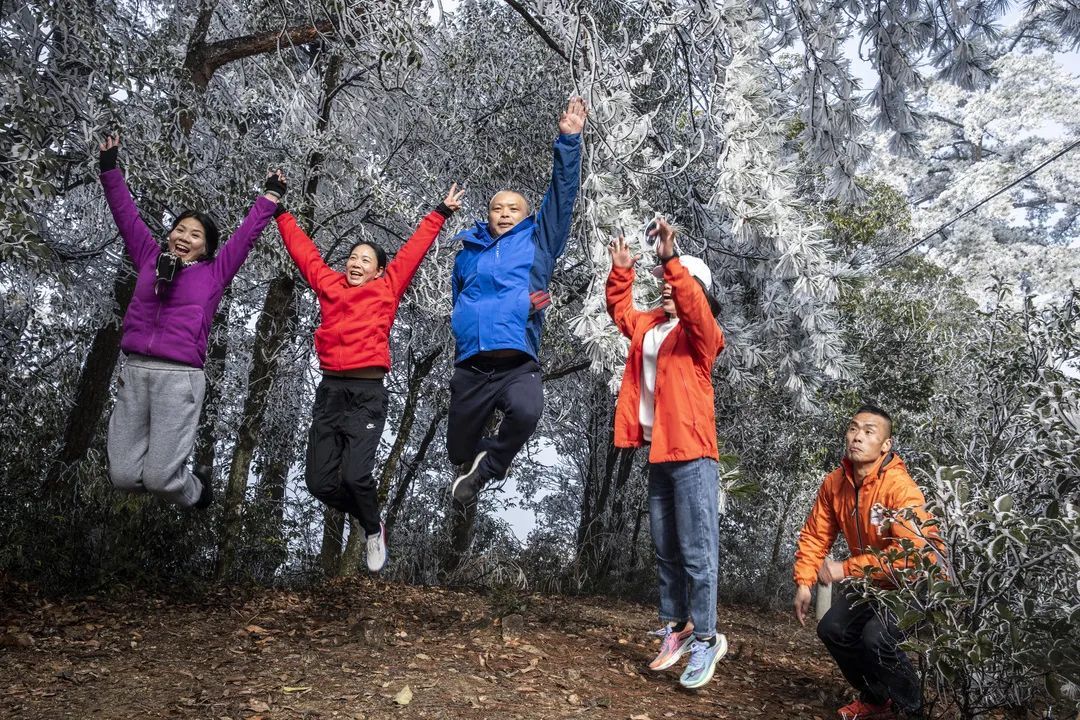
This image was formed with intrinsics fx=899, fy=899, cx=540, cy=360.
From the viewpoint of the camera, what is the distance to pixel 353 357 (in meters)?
4.57

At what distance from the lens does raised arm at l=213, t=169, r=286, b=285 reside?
4480 mm

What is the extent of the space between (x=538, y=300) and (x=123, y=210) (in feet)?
7.02

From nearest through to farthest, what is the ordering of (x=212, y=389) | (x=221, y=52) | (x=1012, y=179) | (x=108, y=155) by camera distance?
(x=108, y=155), (x=221, y=52), (x=212, y=389), (x=1012, y=179)

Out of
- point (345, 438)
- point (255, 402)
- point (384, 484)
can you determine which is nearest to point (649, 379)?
point (345, 438)

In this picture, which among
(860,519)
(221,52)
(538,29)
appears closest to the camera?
(860,519)

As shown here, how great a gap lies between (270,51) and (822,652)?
635cm

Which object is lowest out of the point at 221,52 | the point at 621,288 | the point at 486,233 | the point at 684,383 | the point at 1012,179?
the point at 684,383

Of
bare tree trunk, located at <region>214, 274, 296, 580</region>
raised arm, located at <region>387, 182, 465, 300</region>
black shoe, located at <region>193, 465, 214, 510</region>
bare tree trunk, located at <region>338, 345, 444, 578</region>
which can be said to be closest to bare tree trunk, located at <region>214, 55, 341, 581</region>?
bare tree trunk, located at <region>214, 274, 296, 580</region>

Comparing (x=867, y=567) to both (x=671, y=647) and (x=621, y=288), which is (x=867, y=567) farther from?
(x=621, y=288)

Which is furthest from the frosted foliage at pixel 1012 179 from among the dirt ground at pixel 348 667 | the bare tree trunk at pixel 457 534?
the dirt ground at pixel 348 667

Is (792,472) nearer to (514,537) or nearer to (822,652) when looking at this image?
(514,537)

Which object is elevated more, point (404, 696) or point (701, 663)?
point (701, 663)

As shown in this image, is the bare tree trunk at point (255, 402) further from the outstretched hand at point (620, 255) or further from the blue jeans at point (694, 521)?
the blue jeans at point (694, 521)

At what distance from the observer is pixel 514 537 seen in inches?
479
